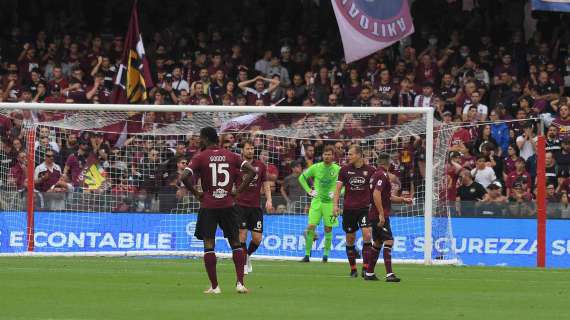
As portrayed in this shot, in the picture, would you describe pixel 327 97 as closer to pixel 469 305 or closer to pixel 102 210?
pixel 102 210

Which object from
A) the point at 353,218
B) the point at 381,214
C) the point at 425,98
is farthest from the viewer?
the point at 425,98

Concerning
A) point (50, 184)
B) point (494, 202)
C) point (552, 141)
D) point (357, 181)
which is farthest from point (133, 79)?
point (357, 181)

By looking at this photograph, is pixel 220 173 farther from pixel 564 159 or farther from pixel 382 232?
pixel 564 159

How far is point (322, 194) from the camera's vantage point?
2252cm

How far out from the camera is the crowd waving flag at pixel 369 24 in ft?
84.3

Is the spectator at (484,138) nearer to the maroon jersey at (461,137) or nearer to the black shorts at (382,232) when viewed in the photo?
the maroon jersey at (461,137)

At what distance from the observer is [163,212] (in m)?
23.2

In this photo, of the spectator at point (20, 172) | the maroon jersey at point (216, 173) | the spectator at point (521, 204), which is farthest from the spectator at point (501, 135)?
the maroon jersey at point (216, 173)

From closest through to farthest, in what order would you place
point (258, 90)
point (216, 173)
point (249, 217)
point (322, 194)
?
point (216, 173)
point (249, 217)
point (322, 194)
point (258, 90)

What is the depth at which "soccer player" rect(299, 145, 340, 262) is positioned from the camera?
22.2 m

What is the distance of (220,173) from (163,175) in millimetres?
9189

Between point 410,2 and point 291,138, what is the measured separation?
8.12m

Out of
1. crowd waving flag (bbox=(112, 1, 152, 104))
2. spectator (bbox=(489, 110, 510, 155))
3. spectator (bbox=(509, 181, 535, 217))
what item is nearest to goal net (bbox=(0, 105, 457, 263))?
spectator (bbox=(509, 181, 535, 217))

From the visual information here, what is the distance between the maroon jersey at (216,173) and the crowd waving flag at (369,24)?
11599mm
